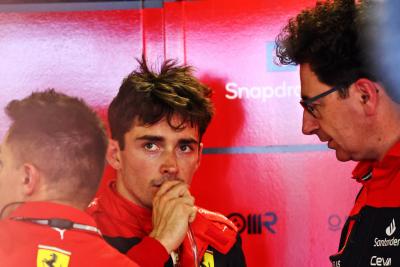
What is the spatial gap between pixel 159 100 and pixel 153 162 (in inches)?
6.3

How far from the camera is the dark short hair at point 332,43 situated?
70.0 inches

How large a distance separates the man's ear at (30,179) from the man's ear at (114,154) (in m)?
0.23

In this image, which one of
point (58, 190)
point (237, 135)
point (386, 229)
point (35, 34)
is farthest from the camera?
point (237, 135)

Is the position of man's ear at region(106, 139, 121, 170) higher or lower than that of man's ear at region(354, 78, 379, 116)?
lower

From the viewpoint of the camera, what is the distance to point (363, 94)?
5.78ft

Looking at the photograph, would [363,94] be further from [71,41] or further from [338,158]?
[71,41]

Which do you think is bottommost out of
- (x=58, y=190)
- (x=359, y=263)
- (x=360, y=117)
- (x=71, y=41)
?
(x=359, y=263)

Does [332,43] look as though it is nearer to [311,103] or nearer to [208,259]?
[311,103]

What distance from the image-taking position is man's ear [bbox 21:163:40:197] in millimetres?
1603

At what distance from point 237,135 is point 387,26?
0.50 meters

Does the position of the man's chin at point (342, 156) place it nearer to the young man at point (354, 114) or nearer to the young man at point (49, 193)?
the young man at point (354, 114)

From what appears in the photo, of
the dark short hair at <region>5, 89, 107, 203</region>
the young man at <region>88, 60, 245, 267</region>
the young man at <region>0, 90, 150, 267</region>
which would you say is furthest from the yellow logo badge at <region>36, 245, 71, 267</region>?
A: the young man at <region>88, 60, 245, 267</region>

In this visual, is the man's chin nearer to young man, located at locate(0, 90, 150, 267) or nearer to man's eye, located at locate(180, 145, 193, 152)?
man's eye, located at locate(180, 145, 193, 152)

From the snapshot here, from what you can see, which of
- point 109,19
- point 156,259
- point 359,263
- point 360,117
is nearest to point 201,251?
point 156,259
